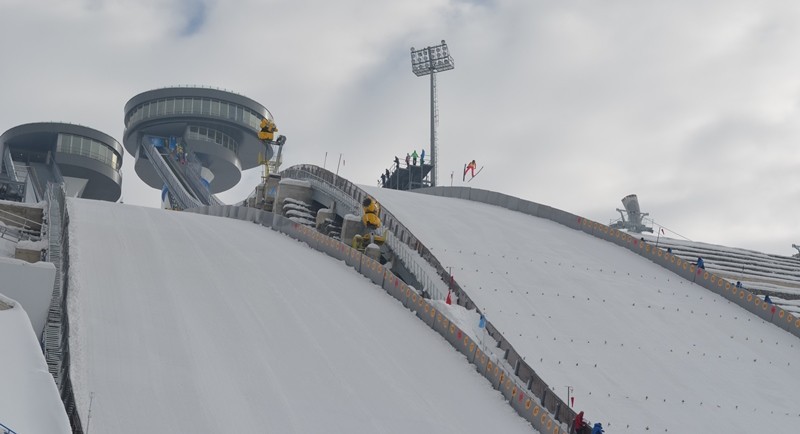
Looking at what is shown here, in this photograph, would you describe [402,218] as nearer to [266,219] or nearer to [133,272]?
[266,219]

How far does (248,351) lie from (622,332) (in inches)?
434

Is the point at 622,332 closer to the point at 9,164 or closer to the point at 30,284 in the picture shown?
the point at 30,284

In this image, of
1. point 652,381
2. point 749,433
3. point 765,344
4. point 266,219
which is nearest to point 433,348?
point 652,381

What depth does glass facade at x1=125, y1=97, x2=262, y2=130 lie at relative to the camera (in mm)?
80438

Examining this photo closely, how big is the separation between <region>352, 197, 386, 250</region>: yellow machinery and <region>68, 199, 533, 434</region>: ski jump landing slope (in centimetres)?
516

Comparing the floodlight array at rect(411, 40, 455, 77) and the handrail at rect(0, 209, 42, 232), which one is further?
the floodlight array at rect(411, 40, 455, 77)

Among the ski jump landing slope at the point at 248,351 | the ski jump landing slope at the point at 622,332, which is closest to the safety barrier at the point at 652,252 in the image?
the ski jump landing slope at the point at 622,332

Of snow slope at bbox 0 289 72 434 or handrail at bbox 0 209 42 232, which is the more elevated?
handrail at bbox 0 209 42 232

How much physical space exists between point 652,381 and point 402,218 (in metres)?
15.5

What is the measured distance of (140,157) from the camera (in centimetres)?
8138

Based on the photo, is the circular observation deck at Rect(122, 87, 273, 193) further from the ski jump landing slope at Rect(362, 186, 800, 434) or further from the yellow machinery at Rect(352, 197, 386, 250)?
the ski jump landing slope at Rect(362, 186, 800, 434)

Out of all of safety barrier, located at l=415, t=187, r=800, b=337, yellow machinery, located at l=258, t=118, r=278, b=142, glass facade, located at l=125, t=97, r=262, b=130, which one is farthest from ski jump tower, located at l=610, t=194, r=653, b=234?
glass facade, located at l=125, t=97, r=262, b=130

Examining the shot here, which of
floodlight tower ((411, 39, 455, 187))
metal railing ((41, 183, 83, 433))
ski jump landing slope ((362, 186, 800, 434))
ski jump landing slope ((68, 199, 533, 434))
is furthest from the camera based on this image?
floodlight tower ((411, 39, 455, 187))

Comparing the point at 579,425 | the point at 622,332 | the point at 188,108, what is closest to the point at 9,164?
the point at 188,108
